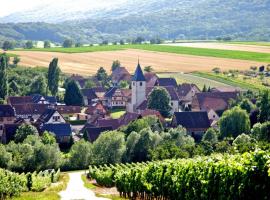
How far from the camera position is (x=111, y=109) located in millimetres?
113500

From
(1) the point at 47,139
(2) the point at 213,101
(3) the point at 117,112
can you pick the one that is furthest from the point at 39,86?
(1) the point at 47,139

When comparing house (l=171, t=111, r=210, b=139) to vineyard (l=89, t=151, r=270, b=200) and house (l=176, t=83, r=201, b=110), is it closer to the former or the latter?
house (l=176, t=83, r=201, b=110)

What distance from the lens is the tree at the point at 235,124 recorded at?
253ft

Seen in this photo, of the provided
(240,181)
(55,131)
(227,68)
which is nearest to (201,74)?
(227,68)

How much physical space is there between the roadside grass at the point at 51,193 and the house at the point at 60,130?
20.6m

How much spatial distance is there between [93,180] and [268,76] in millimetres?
82233

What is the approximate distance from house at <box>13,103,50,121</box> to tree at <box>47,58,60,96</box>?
55.3 ft

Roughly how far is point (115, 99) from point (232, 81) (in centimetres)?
2588

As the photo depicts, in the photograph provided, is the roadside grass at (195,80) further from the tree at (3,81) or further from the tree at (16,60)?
the tree at (3,81)

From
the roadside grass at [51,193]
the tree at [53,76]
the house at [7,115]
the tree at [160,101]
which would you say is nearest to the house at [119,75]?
the tree at [53,76]

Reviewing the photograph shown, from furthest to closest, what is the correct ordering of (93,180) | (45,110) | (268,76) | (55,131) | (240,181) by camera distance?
(268,76), (45,110), (55,131), (93,180), (240,181)

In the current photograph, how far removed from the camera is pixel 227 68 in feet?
463

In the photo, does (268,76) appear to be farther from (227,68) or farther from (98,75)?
(98,75)

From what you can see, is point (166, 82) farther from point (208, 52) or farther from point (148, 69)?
point (208, 52)
